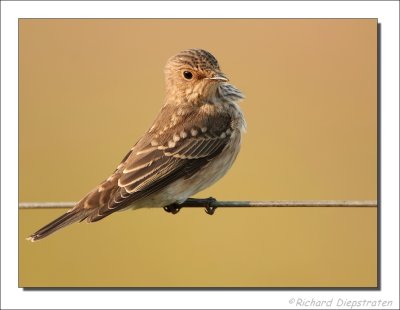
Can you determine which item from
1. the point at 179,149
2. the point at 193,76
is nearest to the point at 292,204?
the point at 179,149

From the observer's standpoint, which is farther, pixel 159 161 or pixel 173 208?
pixel 173 208

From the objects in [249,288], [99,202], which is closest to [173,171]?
[99,202]

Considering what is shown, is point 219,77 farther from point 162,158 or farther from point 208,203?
point 208,203

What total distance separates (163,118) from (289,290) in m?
2.47

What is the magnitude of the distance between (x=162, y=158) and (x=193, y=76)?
1.20 m

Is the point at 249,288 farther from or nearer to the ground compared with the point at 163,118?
nearer to the ground

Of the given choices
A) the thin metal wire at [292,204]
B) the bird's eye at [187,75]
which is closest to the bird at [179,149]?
the bird's eye at [187,75]

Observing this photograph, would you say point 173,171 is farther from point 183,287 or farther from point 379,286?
point 379,286

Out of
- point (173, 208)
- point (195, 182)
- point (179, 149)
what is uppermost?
point (179, 149)

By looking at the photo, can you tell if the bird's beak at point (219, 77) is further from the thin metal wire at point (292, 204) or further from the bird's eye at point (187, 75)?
the thin metal wire at point (292, 204)

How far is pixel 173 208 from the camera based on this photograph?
736 centimetres

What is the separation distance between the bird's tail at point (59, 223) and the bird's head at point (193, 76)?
6.49ft

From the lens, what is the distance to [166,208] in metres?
7.39

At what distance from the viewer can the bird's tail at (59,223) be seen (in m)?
6.39
